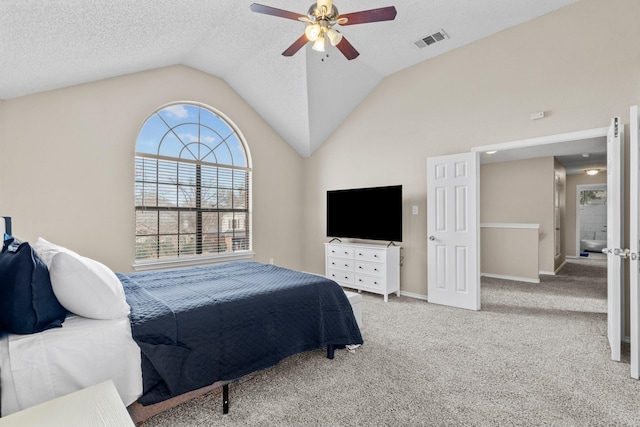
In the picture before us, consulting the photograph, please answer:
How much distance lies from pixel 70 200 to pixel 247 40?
9.06 feet

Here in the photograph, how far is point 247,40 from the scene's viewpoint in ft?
12.3

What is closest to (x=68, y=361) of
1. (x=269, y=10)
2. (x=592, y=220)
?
(x=269, y=10)

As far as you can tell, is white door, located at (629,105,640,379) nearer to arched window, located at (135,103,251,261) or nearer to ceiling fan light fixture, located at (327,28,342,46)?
ceiling fan light fixture, located at (327,28,342,46)

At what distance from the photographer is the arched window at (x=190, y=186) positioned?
4.16 metres

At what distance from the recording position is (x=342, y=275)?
4.83m

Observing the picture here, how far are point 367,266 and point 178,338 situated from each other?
3.10 m

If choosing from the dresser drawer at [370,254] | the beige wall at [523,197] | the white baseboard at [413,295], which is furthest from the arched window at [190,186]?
the beige wall at [523,197]

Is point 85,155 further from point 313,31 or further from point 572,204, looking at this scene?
point 572,204

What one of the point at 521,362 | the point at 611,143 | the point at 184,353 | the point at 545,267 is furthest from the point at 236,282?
the point at 545,267

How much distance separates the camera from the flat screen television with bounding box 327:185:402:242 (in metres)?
4.34

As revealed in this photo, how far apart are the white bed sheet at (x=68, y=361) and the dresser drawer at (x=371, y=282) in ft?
10.5

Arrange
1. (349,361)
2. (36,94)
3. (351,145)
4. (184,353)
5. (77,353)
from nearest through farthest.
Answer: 1. (77,353)
2. (184,353)
3. (349,361)
4. (36,94)
5. (351,145)

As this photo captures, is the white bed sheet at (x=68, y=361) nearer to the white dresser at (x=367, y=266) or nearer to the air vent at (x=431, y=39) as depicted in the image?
the white dresser at (x=367, y=266)

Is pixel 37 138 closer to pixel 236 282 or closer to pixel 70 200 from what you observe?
pixel 70 200
